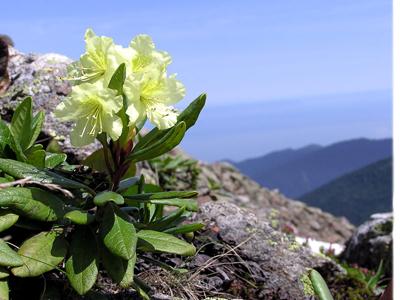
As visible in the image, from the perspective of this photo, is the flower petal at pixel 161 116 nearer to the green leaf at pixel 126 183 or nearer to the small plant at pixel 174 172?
the green leaf at pixel 126 183

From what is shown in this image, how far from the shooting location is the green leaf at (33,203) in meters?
2.90

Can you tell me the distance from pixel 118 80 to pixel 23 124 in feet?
2.73

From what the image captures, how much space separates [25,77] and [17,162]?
260 centimetres

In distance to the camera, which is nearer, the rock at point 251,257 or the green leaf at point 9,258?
the green leaf at point 9,258

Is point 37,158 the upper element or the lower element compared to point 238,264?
upper

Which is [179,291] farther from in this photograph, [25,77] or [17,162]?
[25,77]

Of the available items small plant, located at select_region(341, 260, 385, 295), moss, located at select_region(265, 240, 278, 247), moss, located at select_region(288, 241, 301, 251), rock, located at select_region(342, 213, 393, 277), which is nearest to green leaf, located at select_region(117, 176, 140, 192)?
moss, located at select_region(265, 240, 278, 247)

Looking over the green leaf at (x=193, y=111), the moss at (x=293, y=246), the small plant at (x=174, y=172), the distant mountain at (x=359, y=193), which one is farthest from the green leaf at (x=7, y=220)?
the distant mountain at (x=359, y=193)

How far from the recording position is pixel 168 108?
3.06 meters

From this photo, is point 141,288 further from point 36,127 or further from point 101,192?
point 36,127

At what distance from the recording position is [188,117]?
3189 millimetres

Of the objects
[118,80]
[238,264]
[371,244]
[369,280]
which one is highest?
[118,80]

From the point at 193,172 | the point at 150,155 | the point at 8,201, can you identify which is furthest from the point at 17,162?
the point at 193,172

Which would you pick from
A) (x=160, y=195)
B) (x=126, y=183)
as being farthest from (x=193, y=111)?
(x=126, y=183)
